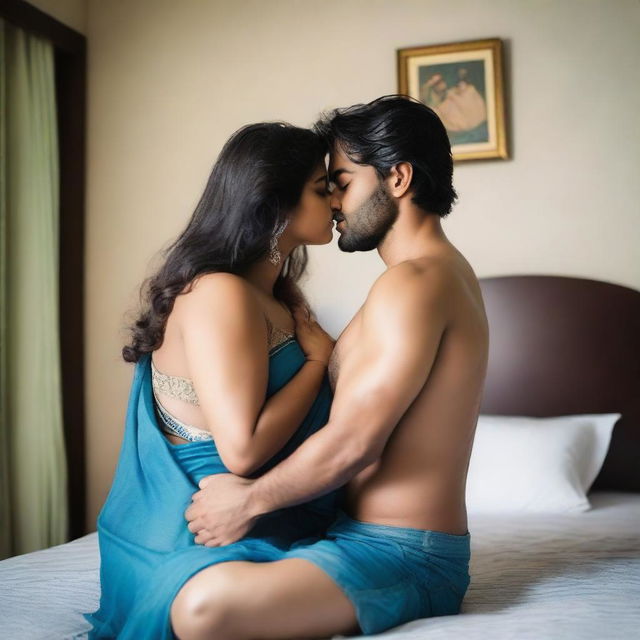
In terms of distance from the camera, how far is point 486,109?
3.32 meters

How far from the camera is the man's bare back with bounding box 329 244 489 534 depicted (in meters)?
1.61

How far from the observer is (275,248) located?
1.88m

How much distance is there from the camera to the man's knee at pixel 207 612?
4.45 ft

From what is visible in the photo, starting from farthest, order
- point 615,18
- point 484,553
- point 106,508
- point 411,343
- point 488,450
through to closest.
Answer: point 615,18, point 488,450, point 484,553, point 106,508, point 411,343

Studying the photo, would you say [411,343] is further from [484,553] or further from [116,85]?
[116,85]

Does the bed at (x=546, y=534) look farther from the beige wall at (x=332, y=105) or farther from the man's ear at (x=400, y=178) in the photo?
the man's ear at (x=400, y=178)

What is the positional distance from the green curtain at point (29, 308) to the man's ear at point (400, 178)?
1972mm

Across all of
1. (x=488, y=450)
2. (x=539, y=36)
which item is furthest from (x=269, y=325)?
(x=539, y=36)

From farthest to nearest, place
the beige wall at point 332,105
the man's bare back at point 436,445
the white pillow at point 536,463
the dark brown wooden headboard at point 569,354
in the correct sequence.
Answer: the beige wall at point 332,105 → the dark brown wooden headboard at point 569,354 → the white pillow at point 536,463 → the man's bare back at point 436,445

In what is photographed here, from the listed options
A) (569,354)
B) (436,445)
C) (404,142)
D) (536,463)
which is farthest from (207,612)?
(569,354)

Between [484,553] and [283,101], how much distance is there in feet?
7.21

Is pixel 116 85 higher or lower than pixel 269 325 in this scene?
higher

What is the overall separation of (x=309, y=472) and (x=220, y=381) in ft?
0.80

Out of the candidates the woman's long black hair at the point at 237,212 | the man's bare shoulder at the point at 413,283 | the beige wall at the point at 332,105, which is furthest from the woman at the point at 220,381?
the beige wall at the point at 332,105
